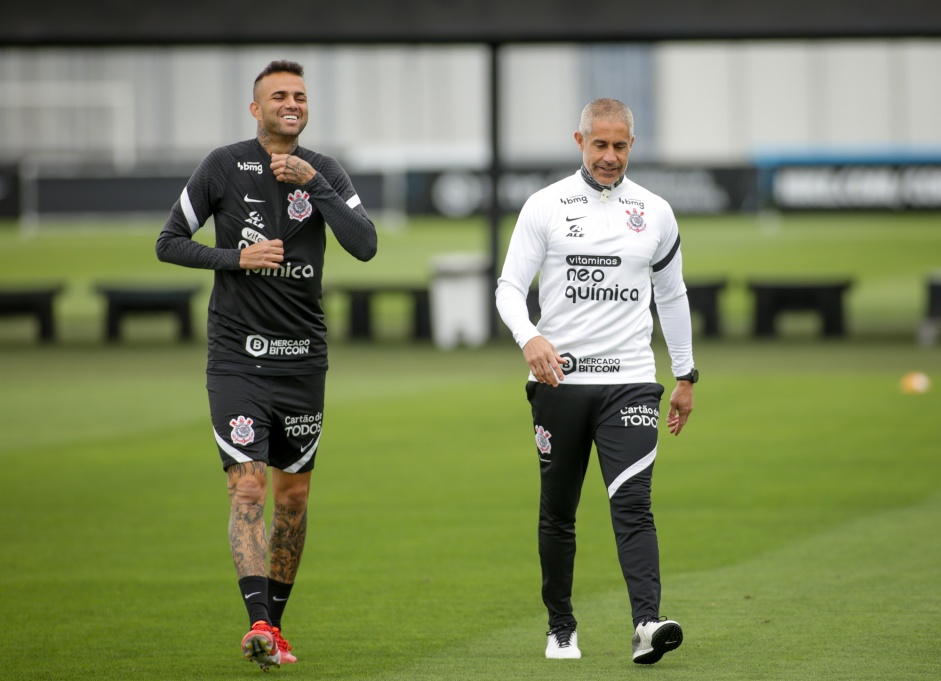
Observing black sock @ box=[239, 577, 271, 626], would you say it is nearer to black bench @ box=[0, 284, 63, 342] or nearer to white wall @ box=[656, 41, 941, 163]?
black bench @ box=[0, 284, 63, 342]

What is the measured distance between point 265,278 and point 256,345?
0.80 feet

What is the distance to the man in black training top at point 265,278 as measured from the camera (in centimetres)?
528

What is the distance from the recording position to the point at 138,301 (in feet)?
67.9

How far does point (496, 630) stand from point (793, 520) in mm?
2803

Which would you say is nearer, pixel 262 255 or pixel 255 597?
pixel 255 597

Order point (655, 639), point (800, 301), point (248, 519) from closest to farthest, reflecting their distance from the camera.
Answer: point (655, 639) → point (248, 519) → point (800, 301)

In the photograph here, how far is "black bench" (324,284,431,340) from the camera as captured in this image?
19891 millimetres

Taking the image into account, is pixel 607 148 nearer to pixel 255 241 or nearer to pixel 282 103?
pixel 282 103

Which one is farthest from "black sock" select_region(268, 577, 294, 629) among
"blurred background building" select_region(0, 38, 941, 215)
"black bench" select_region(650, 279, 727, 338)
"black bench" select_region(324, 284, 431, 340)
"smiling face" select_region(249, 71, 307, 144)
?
"blurred background building" select_region(0, 38, 941, 215)

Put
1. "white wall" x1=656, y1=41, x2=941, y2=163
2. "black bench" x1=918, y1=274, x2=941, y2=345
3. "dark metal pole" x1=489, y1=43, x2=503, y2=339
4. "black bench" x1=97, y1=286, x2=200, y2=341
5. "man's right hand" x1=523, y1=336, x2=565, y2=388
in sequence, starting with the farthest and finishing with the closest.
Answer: "white wall" x1=656, y1=41, x2=941, y2=163 < "black bench" x1=97, y1=286, x2=200, y2=341 < "dark metal pole" x1=489, y1=43, x2=503, y2=339 < "black bench" x1=918, y1=274, x2=941, y2=345 < "man's right hand" x1=523, y1=336, x2=565, y2=388

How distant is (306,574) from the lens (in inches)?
278

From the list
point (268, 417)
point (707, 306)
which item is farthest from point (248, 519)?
point (707, 306)

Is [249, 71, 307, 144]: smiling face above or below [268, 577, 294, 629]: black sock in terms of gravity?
above

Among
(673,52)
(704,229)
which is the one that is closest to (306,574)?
(704,229)
